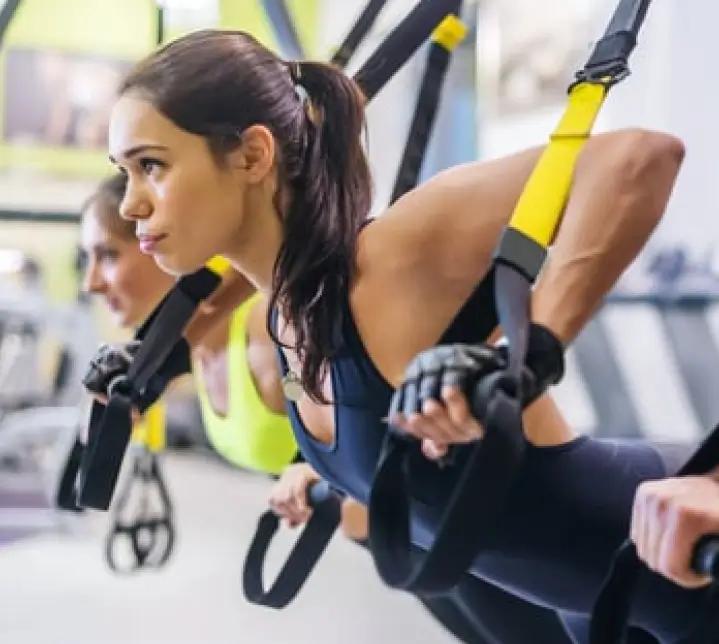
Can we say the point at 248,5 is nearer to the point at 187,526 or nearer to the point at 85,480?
the point at 85,480

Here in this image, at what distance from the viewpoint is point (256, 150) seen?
0.72 m

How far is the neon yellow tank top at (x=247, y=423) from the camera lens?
126 centimetres

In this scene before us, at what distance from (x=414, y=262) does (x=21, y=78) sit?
3515 millimetres

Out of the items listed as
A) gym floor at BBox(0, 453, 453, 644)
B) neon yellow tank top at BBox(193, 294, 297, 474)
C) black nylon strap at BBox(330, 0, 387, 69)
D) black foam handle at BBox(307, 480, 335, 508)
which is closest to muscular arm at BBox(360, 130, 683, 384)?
black nylon strap at BBox(330, 0, 387, 69)

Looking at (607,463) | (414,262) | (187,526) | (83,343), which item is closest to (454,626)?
(607,463)

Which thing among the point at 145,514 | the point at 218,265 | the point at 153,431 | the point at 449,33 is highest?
the point at 449,33

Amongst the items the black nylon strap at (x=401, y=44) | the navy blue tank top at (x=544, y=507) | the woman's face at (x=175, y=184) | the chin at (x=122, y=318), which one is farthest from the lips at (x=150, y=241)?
the chin at (x=122, y=318)

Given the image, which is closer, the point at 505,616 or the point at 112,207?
the point at 505,616

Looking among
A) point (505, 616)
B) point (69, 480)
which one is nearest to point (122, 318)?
point (69, 480)

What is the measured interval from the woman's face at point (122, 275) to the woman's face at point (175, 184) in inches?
22.0

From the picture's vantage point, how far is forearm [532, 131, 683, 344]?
59cm

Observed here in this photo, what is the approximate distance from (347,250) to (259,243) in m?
0.06

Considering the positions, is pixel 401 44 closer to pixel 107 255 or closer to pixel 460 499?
pixel 460 499

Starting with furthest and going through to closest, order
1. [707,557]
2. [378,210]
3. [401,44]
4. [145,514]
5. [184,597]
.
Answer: [184,597] → [145,514] → [378,210] → [401,44] → [707,557]
